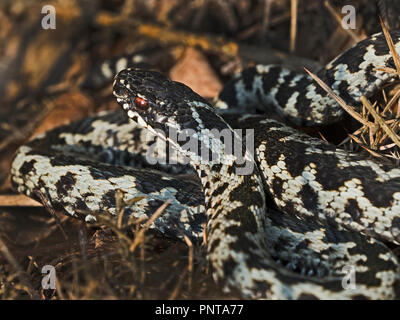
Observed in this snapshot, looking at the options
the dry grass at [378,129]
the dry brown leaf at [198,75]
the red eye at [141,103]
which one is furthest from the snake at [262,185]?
the dry brown leaf at [198,75]

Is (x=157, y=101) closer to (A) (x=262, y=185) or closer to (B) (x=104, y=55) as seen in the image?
(A) (x=262, y=185)

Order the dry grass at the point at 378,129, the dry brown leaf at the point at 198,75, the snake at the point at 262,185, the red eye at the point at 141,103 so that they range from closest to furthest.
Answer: the snake at the point at 262,185
the dry grass at the point at 378,129
the red eye at the point at 141,103
the dry brown leaf at the point at 198,75

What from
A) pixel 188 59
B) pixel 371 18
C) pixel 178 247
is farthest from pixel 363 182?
pixel 188 59

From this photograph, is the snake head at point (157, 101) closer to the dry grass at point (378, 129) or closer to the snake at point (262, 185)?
the snake at point (262, 185)

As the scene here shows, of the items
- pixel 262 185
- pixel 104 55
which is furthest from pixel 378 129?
pixel 104 55

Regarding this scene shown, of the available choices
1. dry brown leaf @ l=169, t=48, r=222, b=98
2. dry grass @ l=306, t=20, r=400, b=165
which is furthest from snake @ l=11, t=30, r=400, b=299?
dry brown leaf @ l=169, t=48, r=222, b=98
